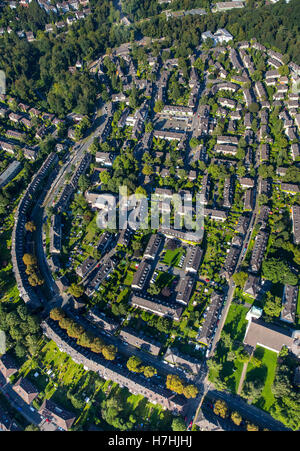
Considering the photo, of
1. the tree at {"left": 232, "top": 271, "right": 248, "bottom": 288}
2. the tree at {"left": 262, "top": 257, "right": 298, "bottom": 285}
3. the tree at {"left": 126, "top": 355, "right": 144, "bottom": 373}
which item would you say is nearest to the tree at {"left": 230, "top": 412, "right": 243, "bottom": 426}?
the tree at {"left": 126, "top": 355, "right": 144, "bottom": 373}

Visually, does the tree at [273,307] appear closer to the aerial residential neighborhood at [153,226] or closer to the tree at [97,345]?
the aerial residential neighborhood at [153,226]

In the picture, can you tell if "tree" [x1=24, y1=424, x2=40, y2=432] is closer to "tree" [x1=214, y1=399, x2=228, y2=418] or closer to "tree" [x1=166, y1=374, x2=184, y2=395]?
"tree" [x1=166, y1=374, x2=184, y2=395]

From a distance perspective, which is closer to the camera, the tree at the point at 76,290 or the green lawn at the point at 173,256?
the tree at the point at 76,290

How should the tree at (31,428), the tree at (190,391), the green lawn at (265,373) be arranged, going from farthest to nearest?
the green lawn at (265,373), the tree at (190,391), the tree at (31,428)

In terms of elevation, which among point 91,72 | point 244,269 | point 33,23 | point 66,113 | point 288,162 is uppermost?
point 33,23

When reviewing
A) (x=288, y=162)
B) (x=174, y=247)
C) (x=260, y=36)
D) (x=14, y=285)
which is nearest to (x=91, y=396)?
(x=14, y=285)

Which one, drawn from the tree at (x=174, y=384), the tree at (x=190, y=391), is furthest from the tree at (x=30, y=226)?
the tree at (x=190, y=391)
